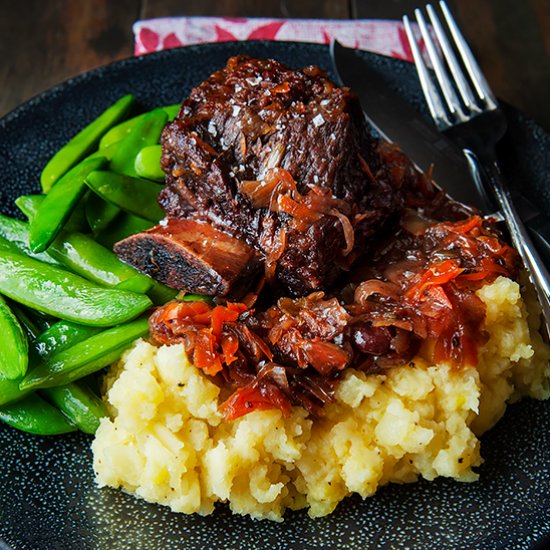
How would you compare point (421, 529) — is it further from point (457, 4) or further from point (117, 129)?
point (457, 4)

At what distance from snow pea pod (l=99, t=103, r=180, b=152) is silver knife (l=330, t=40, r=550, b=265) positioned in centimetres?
122

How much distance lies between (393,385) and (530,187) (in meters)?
2.12

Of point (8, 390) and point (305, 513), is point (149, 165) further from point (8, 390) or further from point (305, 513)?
point (305, 513)

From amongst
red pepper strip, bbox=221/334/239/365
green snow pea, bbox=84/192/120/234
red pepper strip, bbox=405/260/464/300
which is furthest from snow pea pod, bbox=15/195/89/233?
red pepper strip, bbox=405/260/464/300

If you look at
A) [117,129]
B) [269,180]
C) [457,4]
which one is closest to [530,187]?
[269,180]

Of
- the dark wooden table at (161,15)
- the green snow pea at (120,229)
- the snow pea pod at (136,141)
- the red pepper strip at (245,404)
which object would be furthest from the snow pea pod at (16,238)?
the dark wooden table at (161,15)

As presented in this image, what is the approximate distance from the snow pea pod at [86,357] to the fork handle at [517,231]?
207cm

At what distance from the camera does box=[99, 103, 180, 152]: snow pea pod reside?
215 inches

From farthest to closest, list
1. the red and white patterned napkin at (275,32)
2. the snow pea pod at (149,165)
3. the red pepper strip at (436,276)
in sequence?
the red and white patterned napkin at (275,32), the snow pea pod at (149,165), the red pepper strip at (436,276)

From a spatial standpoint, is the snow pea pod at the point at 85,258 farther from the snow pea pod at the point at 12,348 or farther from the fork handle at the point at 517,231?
the fork handle at the point at 517,231

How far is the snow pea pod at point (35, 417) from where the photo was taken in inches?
165

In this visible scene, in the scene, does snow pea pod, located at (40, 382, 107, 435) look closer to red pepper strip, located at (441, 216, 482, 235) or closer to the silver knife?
red pepper strip, located at (441, 216, 482, 235)

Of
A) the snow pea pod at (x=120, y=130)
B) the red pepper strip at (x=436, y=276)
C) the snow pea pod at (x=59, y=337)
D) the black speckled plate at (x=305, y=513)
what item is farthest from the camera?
the snow pea pod at (x=120, y=130)

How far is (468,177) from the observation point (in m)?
5.15
